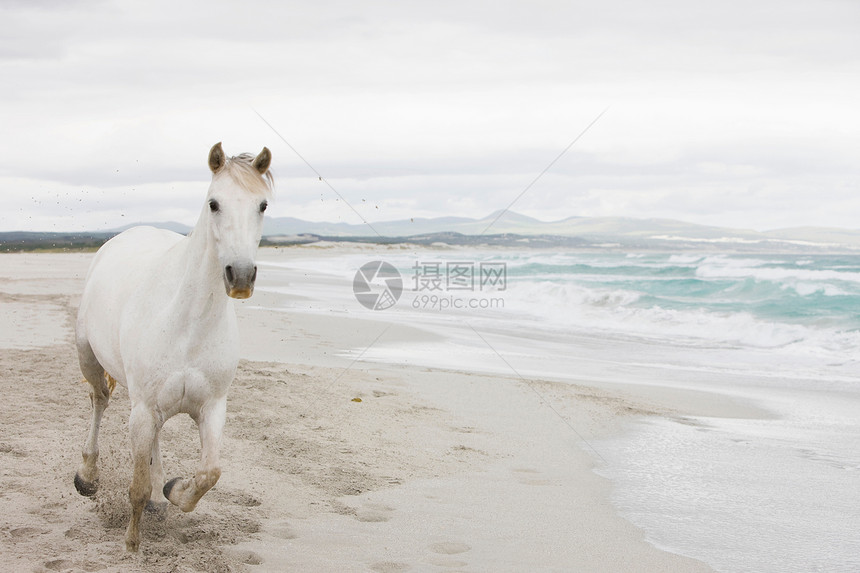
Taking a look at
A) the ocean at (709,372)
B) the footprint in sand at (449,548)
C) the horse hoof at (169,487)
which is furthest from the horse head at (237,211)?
the ocean at (709,372)

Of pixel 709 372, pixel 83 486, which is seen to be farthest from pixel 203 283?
pixel 709 372

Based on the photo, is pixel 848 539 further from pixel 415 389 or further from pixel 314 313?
pixel 314 313

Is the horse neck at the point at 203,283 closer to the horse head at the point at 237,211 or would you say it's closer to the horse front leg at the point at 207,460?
the horse head at the point at 237,211

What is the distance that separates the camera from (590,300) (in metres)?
24.0

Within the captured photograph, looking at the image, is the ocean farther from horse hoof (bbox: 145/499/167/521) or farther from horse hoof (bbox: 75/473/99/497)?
horse hoof (bbox: 75/473/99/497)

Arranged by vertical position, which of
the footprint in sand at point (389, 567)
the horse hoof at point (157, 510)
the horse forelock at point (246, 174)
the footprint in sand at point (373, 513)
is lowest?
the footprint in sand at point (373, 513)

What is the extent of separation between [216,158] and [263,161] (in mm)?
214

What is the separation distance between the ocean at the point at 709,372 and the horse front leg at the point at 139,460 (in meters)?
2.75

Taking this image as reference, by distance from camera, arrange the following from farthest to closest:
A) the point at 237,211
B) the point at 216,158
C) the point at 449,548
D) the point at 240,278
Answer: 1. the point at 449,548
2. the point at 216,158
3. the point at 237,211
4. the point at 240,278

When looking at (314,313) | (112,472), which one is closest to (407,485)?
(112,472)

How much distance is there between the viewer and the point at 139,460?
3.62 metres

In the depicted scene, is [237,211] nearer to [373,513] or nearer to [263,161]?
[263,161]

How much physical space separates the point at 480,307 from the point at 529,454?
580 inches

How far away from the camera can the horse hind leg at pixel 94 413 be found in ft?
14.2
